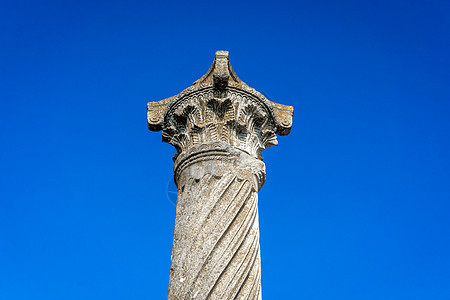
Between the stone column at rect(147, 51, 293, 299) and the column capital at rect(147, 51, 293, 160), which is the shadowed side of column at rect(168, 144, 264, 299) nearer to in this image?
the stone column at rect(147, 51, 293, 299)

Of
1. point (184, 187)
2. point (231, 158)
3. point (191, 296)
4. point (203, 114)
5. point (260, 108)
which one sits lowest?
point (191, 296)

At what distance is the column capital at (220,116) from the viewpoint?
7.15 meters

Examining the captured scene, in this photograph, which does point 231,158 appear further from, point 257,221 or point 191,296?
point 191,296

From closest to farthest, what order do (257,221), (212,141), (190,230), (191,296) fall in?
1. (191,296)
2. (190,230)
3. (257,221)
4. (212,141)

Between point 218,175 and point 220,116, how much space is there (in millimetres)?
1173

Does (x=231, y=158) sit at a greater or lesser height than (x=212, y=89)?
lesser

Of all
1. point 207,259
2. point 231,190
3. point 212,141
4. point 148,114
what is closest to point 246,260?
point 207,259

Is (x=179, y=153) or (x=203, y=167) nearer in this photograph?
(x=203, y=167)

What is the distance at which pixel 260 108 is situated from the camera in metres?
7.54

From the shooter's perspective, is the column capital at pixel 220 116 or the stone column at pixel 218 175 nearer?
the stone column at pixel 218 175

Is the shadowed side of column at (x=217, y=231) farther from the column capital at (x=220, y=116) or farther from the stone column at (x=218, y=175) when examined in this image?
the column capital at (x=220, y=116)

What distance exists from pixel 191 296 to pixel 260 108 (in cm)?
317

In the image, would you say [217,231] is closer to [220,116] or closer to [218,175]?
[218,175]

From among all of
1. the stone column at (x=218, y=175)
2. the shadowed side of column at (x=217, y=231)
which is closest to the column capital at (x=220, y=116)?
the stone column at (x=218, y=175)
